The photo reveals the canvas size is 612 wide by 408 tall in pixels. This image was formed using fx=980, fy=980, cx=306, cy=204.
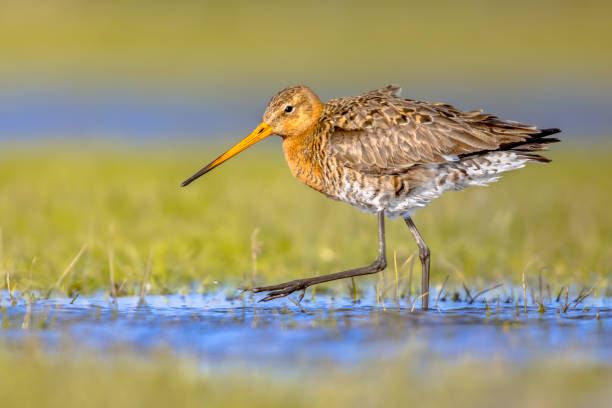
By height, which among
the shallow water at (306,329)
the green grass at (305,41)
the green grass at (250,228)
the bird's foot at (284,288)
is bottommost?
the shallow water at (306,329)

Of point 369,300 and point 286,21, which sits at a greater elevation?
point 286,21

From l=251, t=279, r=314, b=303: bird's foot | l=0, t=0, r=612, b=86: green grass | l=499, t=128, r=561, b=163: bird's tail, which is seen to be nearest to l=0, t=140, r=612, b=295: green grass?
l=251, t=279, r=314, b=303: bird's foot

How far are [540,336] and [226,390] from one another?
189 centimetres

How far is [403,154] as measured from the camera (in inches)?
257

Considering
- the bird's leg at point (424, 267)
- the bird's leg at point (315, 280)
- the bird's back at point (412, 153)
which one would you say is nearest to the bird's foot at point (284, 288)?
the bird's leg at point (315, 280)

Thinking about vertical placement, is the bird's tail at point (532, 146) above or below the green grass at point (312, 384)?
above

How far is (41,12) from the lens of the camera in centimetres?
3388

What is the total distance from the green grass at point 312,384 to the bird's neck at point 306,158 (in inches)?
86.9

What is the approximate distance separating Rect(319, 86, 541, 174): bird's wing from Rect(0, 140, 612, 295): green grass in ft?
2.72

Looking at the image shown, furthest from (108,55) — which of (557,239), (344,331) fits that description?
(344,331)

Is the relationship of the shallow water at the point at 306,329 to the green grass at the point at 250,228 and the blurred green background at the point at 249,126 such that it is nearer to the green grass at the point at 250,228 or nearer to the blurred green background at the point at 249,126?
the green grass at the point at 250,228

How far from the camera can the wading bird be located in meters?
6.47

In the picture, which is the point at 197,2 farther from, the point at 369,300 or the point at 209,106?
the point at 369,300

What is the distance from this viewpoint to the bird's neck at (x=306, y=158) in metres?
6.73
